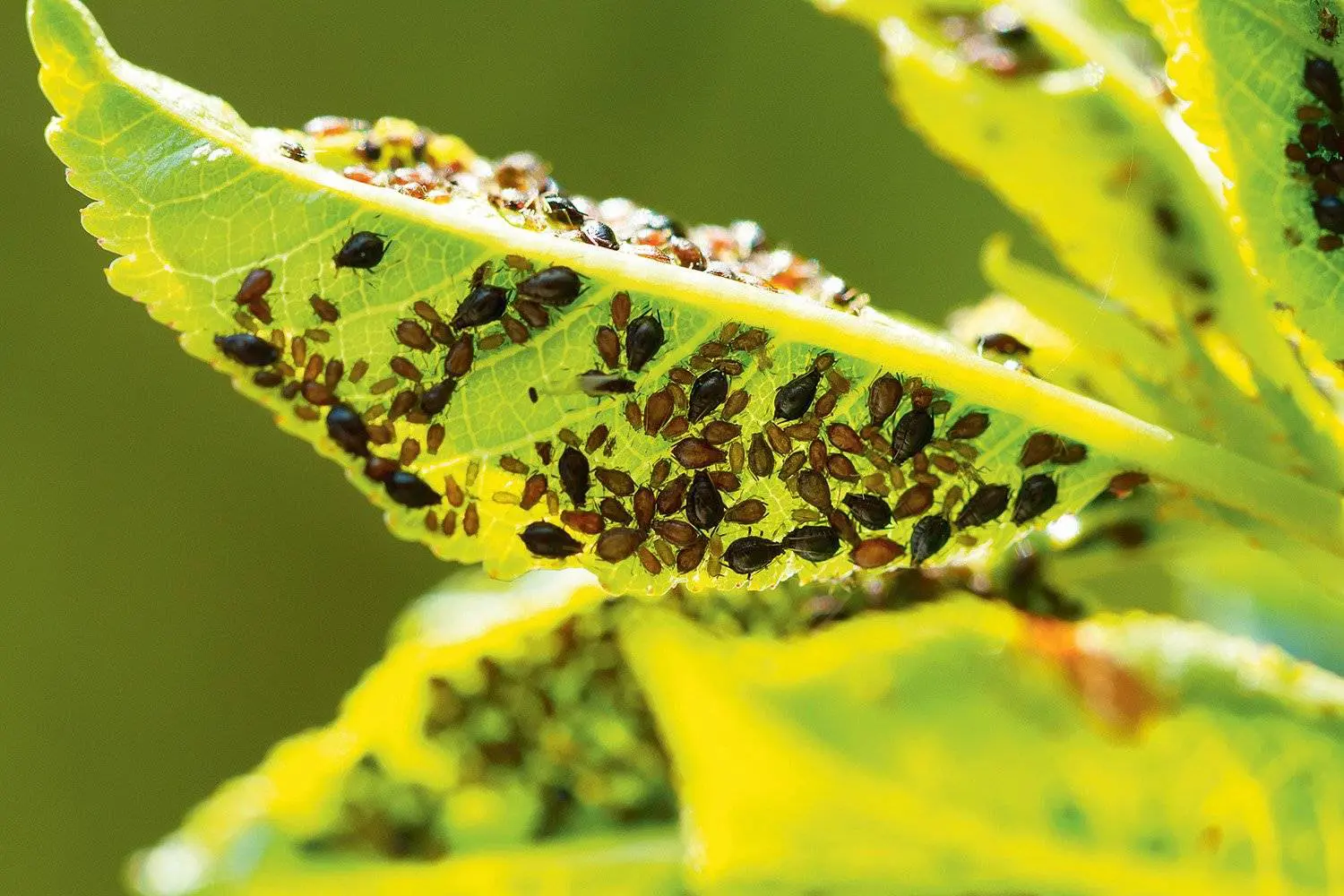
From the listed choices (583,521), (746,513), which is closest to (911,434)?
(746,513)

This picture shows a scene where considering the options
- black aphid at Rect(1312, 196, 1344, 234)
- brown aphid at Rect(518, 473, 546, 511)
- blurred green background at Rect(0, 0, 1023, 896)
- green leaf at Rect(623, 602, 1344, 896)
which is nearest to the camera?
black aphid at Rect(1312, 196, 1344, 234)

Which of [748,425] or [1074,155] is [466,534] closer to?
[748,425]

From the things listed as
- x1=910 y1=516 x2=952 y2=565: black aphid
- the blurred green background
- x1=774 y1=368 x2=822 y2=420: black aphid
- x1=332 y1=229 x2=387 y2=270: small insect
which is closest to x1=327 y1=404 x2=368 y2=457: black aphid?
x1=332 y1=229 x2=387 y2=270: small insect

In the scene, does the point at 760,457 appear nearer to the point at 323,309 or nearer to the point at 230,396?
the point at 323,309

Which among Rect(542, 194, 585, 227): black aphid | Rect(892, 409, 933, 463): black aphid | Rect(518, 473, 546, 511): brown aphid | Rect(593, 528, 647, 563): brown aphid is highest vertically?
Rect(542, 194, 585, 227): black aphid

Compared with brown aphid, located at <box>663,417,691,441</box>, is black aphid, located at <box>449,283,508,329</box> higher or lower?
higher

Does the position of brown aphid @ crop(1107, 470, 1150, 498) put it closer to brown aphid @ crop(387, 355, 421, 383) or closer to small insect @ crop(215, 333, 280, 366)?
brown aphid @ crop(387, 355, 421, 383)

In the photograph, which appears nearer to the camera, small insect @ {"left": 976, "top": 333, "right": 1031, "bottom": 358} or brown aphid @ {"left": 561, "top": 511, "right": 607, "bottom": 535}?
brown aphid @ {"left": 561, "top": 511, "right": 607, "bottom": 535}
